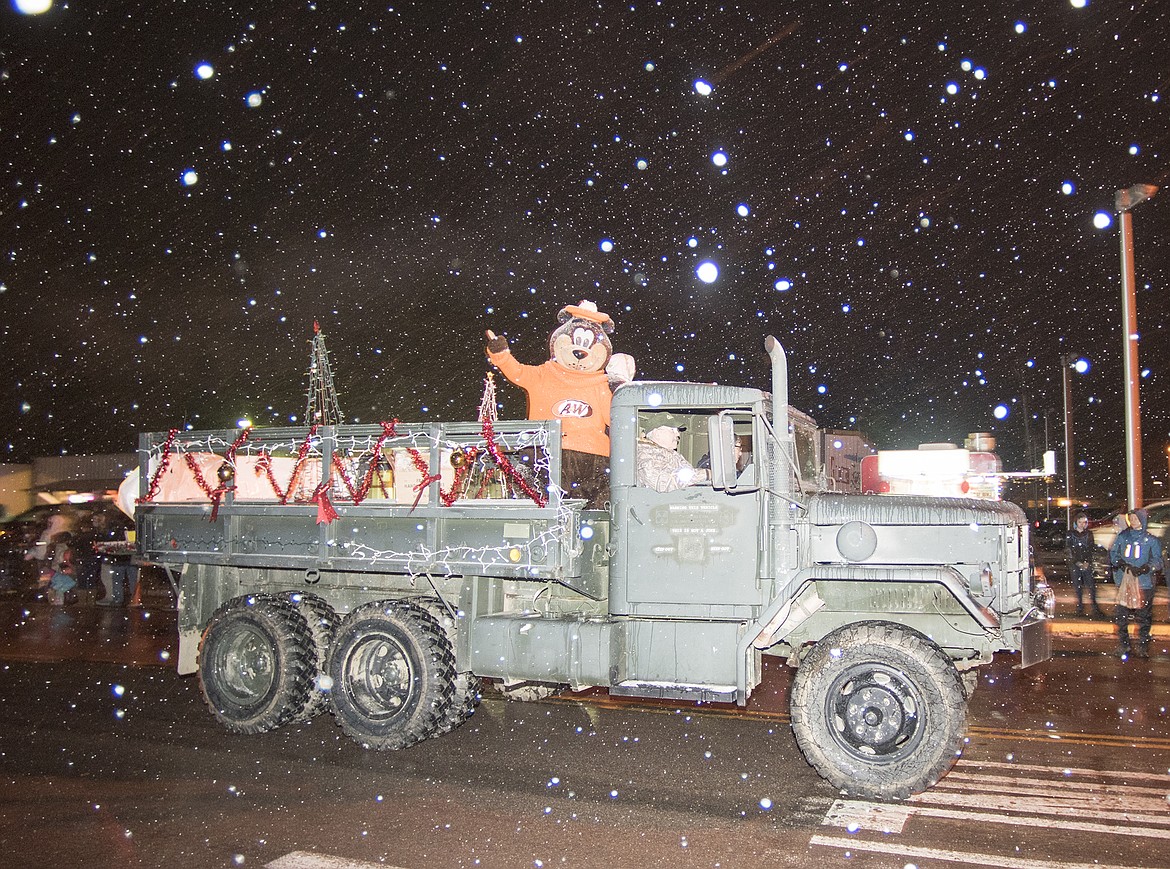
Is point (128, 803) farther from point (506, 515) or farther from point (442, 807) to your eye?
point (506, 515)

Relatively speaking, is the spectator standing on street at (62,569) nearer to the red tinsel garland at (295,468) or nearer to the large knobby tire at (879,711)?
the red tinsel garland at (295,468)

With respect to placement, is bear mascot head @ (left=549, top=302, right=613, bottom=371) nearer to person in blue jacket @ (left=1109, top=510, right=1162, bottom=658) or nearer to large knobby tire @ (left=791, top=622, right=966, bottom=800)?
large knobby tire @ (left=791, top=622, right=966, bottom=800)

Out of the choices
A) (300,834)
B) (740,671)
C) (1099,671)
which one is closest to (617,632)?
(740,671)

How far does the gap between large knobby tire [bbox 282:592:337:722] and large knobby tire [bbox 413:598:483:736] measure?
3.27ft

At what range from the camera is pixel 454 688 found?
6.69 meters

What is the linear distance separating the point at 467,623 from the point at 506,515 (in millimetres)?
978

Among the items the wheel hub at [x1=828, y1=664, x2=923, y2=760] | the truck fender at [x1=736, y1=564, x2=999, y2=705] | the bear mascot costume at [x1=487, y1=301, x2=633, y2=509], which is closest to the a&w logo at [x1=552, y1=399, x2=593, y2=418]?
the bear mascot costume at [x1=487, y1=301, x2=633, y2=509]

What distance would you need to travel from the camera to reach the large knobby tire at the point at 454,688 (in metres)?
6.73

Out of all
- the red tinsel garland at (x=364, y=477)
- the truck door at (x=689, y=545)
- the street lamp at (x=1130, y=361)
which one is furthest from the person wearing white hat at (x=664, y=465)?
the street lamp at (x=1130, y=361)

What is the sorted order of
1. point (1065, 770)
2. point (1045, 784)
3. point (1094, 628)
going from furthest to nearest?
point (1094, 628) → point (1065, 770) → point (1045, 784)

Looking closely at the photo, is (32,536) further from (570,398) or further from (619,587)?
(619,587)

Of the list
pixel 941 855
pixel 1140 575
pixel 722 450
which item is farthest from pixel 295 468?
pixel 1140 575

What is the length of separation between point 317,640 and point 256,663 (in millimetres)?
637

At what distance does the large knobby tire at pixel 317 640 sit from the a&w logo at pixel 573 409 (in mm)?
2707
